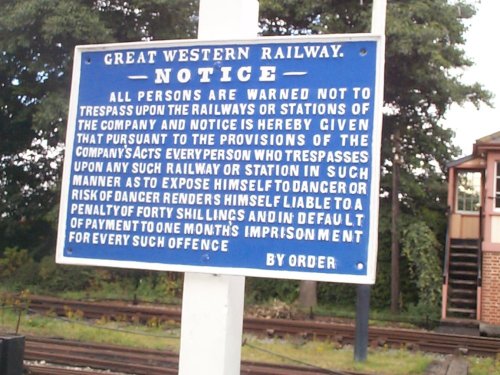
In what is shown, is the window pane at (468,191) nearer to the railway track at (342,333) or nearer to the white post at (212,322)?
the railway track at (342,333)

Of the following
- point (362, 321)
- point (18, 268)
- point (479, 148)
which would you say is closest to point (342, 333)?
point (362, 321)

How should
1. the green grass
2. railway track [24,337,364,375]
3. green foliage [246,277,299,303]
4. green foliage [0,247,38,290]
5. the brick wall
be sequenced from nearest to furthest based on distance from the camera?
railway track [24,337,364,375] < the green grass < the brick wall < green foliage [246,277,299,303] < green foliage [0,247,38,290]

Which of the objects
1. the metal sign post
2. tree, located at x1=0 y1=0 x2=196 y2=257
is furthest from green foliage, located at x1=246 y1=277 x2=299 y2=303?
the metal sign post

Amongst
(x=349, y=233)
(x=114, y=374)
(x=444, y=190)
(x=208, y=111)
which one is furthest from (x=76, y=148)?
(x=444, y=190)

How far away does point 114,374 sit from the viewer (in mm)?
9445

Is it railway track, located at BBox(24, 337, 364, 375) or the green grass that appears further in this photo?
the green grass

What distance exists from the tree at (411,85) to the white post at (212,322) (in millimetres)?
16561

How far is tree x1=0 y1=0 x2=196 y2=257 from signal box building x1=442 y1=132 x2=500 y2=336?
1009cm

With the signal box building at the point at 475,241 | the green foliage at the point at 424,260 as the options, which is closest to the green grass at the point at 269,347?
the signal box building at the point at 475,241

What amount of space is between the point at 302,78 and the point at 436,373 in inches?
324

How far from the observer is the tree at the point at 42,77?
21.2 meters

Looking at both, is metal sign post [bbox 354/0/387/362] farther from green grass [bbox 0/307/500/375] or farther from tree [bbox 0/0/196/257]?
tree [bbox 0/0/196/257]

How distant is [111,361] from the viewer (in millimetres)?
10039

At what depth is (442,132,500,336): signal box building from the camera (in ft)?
61.8
